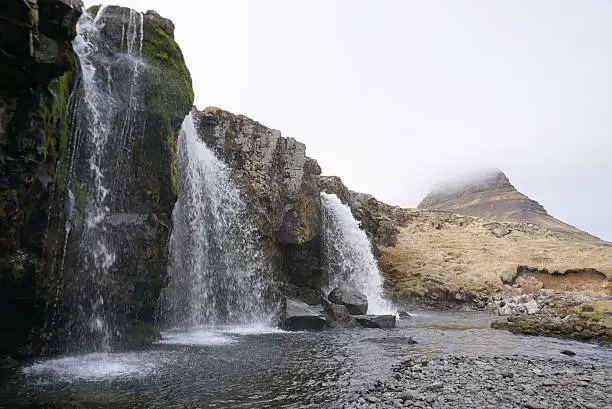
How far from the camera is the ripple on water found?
11.4 metres

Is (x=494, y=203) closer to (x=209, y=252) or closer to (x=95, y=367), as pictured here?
(x=209, y=252)

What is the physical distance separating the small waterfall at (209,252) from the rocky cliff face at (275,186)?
4.94ft

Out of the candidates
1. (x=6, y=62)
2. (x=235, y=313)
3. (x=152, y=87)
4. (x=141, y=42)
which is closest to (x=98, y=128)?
(x=152, y=87)

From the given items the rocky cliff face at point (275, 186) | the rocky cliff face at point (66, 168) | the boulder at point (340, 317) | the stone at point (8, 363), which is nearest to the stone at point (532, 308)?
the boulder at point (340, 317)

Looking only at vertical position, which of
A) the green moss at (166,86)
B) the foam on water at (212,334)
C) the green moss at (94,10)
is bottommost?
the foam on water at (212,334)

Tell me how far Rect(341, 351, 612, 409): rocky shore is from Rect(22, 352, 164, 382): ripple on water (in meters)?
6.65

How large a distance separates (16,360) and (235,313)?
1251 centimetres

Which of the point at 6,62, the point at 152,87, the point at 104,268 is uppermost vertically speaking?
the point at 152,87

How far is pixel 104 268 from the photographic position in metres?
15.9

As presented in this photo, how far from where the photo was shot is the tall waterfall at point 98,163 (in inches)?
591

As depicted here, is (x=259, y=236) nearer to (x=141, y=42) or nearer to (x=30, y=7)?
(x=141, y=42)

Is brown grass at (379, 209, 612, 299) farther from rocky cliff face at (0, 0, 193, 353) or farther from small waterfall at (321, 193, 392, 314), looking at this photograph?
rocky cliff face at (0, 0, 193, 353)

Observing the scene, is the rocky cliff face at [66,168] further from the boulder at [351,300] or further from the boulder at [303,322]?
the boulder at [351,300]

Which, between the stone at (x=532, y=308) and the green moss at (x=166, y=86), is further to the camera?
the stone at (x=532, y=308)
